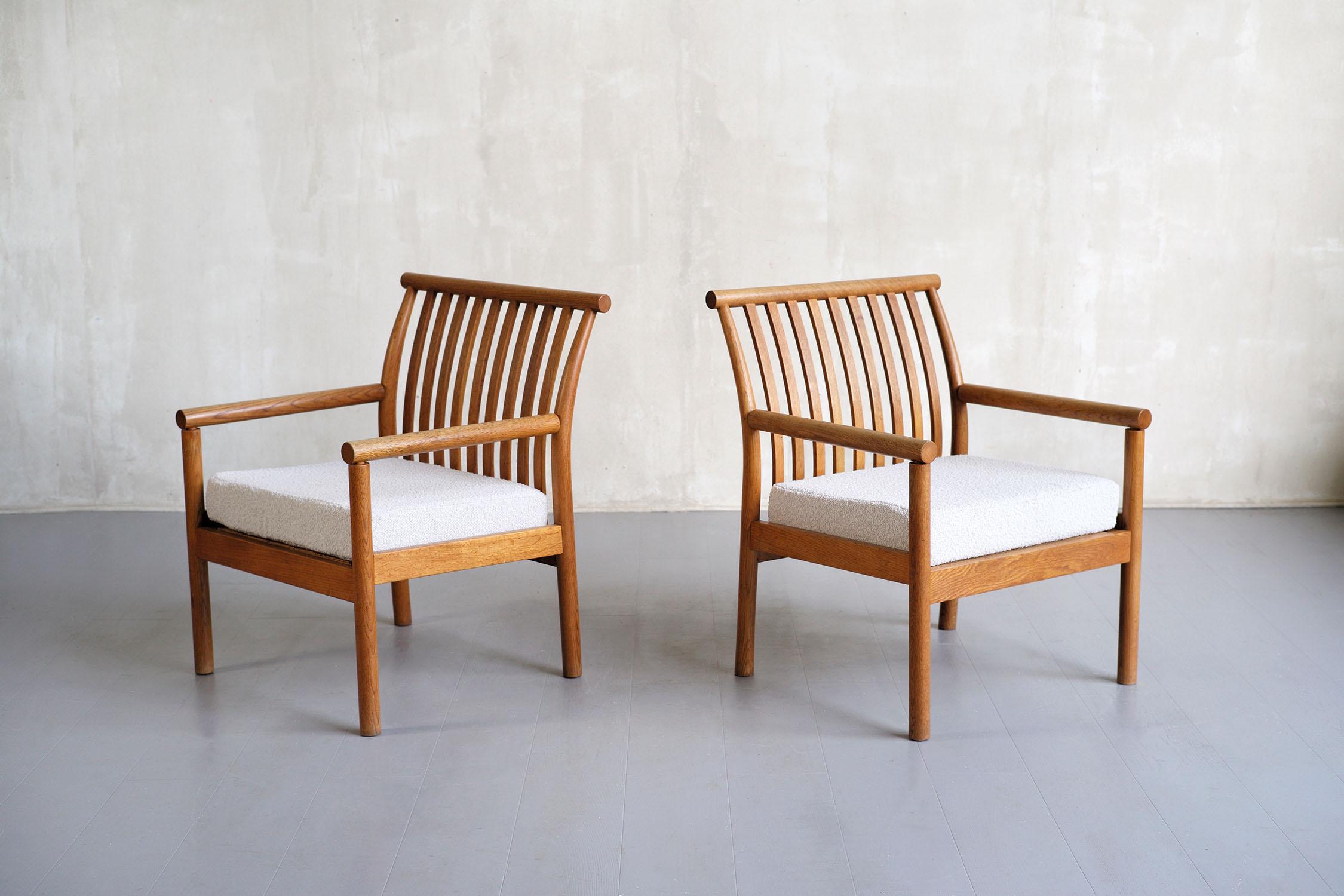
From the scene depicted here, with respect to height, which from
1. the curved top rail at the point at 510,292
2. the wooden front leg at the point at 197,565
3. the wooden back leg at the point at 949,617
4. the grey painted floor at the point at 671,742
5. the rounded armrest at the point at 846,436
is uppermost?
the curved top rail at the point at 510,292

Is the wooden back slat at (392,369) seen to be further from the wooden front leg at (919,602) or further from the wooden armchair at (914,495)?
the wooden front leg at (919,602)

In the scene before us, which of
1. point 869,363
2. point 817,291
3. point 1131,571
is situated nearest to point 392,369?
point 817,291

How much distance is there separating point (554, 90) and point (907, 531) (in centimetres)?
238

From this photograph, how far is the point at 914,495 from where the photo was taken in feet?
8.04

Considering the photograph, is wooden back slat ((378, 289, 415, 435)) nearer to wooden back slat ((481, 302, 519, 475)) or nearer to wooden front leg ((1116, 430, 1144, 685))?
wooden back slat ((481, 302, 519, 475))

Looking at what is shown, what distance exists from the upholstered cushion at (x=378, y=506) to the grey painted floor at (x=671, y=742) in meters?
0.38

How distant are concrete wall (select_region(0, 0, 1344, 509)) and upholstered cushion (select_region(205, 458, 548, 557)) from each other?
1.59m

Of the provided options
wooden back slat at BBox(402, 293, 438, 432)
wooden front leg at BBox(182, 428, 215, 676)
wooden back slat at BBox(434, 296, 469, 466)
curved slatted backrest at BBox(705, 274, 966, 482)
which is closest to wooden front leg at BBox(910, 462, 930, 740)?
curved slatted backrest at BBox(705, 274, 966, 482)

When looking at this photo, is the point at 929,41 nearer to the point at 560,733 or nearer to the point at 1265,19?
the point at 1265,19

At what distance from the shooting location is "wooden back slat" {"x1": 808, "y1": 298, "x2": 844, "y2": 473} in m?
2.89

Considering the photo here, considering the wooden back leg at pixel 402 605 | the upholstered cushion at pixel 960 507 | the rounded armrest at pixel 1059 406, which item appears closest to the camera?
the upholstered cushion at pixel 960 507

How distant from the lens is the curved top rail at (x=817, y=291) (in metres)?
2.82


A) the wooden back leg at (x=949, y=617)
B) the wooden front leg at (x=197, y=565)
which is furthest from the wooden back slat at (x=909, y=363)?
the wooden front leg at (x=197, y=565)

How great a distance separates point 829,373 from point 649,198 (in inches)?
63.1
